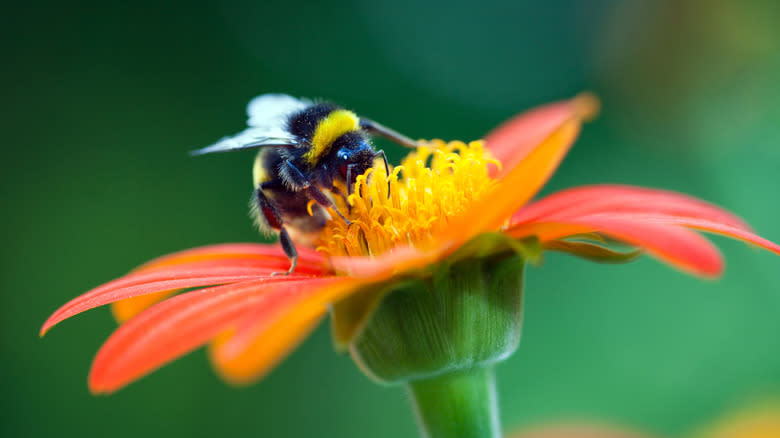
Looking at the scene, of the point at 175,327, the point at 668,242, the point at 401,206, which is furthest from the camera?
the point at 401,206

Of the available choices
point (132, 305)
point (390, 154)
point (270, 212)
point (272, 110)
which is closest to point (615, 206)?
point (270, 212)

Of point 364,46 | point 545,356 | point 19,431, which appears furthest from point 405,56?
point 19,431

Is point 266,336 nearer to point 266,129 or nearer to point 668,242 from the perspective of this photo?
point 668,242

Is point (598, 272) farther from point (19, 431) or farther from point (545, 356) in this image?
point (19, 431)

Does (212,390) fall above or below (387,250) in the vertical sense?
above

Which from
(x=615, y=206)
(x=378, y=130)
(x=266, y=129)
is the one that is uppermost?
(x=378, y=130)

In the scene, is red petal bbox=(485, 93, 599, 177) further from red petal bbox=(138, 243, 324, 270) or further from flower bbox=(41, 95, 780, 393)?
red petal bbox=(138, 243, 324, 270)
